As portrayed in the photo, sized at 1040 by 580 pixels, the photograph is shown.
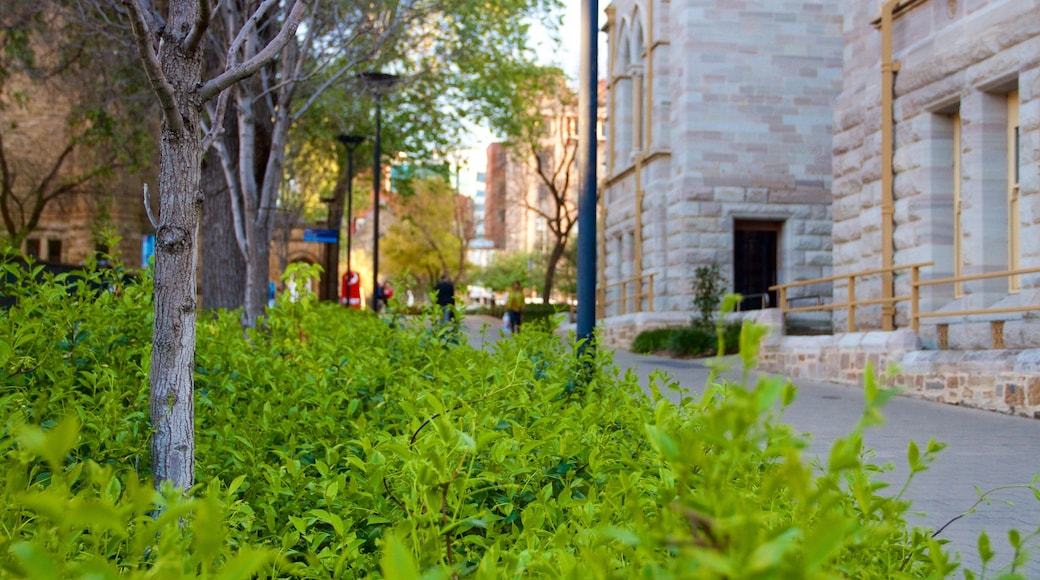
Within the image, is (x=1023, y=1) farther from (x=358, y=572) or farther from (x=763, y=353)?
(x=358, y=572)

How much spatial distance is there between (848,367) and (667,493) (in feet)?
41.3

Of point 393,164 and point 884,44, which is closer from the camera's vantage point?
point 884,44

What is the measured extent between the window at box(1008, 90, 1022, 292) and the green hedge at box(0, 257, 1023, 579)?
7.65m

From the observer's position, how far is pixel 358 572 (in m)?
3.03

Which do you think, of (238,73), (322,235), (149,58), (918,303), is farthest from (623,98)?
(149,58)

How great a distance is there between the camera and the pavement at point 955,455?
5.08 m

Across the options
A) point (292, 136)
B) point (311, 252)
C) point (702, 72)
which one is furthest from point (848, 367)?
point (311, 252)

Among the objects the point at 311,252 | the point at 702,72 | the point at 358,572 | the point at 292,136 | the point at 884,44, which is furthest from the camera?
the point at 311,252

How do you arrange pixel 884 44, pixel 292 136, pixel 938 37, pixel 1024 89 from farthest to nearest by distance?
pixel 292 136, pixel 884 44, pixel 938 37, pixel 1024 89

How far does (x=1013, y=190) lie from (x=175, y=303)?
35.2 ft

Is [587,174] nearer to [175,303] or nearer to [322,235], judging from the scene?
[175,303]

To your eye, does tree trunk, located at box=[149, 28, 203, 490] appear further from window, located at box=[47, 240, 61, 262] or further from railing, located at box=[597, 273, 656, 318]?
window, located at box=[47, 240, 61, 262]

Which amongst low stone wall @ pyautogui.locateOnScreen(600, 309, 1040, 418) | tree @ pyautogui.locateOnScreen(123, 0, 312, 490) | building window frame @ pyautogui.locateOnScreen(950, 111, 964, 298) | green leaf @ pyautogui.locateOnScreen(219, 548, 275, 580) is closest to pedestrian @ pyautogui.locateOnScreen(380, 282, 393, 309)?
low stone wall @ pyautogui.locateOnScreen(600, 309, 1040, 418)

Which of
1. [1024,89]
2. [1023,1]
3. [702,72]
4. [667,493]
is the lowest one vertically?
[667,493]
